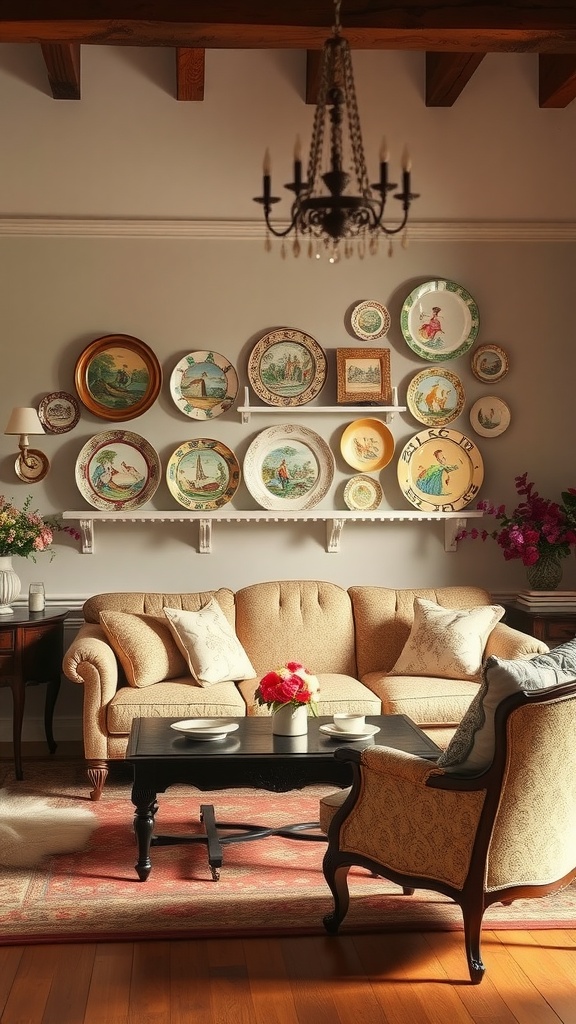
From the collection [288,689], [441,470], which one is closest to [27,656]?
[288,689]

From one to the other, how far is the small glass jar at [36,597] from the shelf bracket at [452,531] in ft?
7.48

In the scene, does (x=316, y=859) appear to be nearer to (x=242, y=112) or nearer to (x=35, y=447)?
(x=35, y=447)

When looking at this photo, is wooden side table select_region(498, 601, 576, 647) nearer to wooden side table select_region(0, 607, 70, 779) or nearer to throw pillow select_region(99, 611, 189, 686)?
throw pillow select_region(99, 611, 189, 686)

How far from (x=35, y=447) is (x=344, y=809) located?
10.6 ft

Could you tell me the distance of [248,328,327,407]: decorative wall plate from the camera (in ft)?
19.3

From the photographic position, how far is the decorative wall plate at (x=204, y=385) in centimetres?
586

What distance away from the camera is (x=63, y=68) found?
5328mm

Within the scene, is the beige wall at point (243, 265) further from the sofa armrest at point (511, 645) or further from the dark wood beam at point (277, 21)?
the dark wood beam at point (277, 21)

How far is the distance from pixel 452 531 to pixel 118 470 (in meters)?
1.92

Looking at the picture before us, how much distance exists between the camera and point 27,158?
575cm

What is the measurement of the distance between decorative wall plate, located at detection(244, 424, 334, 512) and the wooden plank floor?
2.95m

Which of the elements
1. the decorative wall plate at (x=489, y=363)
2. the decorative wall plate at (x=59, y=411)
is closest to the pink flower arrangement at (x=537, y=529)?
the decorative wall plate at (x=489, y=363)

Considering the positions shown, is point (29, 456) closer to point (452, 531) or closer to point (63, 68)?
point (63, 68)

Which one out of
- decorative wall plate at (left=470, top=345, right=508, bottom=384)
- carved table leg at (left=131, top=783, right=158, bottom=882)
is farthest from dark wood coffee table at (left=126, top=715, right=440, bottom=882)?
decorative wall plate at (left=470, top=345, right=508, bottom=384)
